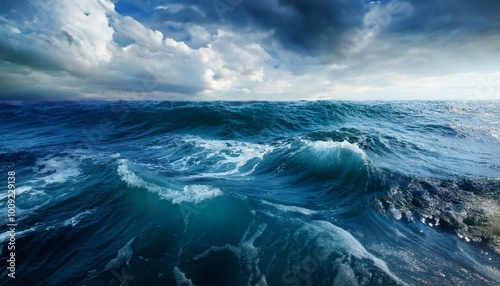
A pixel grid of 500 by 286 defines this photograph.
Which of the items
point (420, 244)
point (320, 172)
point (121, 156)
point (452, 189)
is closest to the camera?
point (420, 244)

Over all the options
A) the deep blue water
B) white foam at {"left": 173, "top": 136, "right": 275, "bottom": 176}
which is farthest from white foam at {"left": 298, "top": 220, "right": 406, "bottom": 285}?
white foam at {"left": 173, "top": 136, "right": 275, "bottom": 176}

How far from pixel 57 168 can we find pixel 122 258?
1031 centimetres

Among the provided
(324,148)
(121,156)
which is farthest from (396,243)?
(121,156)

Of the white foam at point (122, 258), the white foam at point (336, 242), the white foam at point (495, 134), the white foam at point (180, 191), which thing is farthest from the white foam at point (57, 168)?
the white foam at point (495, 134)

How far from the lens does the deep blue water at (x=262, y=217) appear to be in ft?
14.7

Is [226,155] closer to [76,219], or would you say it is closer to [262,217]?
[262,217]

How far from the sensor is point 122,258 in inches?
202

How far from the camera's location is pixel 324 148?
12695 millimetres

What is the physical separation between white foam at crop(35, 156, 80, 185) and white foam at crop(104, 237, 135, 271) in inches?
288

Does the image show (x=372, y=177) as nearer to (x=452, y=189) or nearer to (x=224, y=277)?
(x=452, y=189)

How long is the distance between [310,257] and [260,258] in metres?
1.08

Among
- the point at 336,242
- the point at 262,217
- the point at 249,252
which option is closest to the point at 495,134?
the point at 336,242

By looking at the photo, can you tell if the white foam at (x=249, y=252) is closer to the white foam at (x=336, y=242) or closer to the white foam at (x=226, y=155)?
the white foam at (x=336, y=242)

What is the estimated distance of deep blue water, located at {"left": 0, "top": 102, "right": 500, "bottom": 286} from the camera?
14.7 feet
